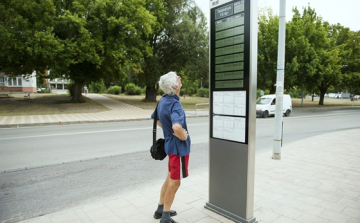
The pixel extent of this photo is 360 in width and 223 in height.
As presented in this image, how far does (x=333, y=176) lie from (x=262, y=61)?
2333cm

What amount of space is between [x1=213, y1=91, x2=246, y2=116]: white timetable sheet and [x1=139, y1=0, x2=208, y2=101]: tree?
2298cm

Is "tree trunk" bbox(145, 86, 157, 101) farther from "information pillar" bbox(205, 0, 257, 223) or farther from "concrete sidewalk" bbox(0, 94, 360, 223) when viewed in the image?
"information pillar" bbox(205, 0, 257, 223)

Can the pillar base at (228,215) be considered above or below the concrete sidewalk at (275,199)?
above

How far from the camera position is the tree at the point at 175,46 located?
25.8 meters

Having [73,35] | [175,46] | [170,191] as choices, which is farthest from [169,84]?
[175,46]

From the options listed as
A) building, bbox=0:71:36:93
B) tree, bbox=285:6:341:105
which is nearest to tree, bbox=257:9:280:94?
tree, bbox=285:6:341:105

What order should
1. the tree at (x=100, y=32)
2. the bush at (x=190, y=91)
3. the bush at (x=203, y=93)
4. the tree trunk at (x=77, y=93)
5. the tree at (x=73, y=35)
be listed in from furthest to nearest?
the bush at (x=190, y=91)
the bush at (x=203, y=93)
the tree trunk at (x=77, y=93)
the tree at (x=100, y=32)
the tree at (x=73, y=35)

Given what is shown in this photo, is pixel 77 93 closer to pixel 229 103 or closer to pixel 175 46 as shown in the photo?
pixel 175 46

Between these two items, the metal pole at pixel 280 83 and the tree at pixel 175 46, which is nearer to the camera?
the metal pole at pixel 280 83

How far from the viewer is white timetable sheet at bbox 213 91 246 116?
2.88 meters

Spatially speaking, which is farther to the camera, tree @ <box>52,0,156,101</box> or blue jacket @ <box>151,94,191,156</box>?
tree @ <box>52,0,156,101</box>

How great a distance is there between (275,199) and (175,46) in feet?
81.0

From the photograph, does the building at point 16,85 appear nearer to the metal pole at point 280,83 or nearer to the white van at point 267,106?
the white van at point 267,106

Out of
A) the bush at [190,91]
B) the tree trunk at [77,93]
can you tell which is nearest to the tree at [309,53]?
the tree trunk at [77,93]
